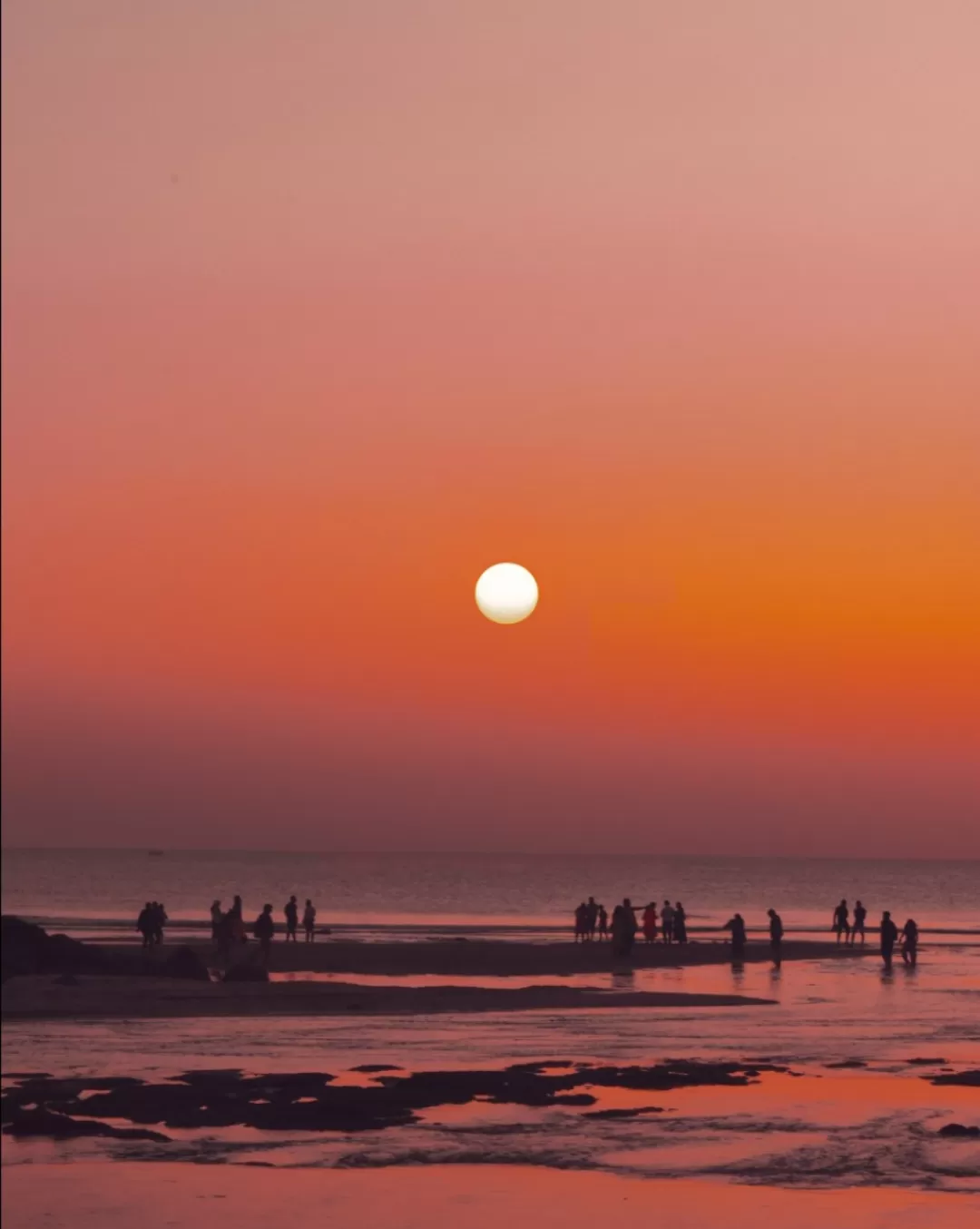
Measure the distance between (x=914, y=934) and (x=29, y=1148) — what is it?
3741 centimetres

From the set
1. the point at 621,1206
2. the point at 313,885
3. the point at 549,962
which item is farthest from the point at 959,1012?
the point at 313,885

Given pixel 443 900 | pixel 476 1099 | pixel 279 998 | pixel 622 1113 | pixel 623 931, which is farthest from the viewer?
pixel 443 900

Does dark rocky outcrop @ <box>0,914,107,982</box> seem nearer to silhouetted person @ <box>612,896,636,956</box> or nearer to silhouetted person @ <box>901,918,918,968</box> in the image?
silhouetted person @ <box>612,896,636,956</box>

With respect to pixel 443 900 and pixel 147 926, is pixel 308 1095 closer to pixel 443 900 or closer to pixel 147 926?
pixel 147 926

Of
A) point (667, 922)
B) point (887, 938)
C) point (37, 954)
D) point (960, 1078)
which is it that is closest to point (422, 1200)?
point (960, 1078)

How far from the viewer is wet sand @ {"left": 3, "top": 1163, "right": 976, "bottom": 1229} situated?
17.3m

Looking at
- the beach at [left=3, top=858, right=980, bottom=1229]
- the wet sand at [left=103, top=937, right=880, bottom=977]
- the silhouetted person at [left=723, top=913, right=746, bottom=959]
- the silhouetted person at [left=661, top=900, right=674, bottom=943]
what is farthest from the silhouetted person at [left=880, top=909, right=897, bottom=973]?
the beach at [left=3, top=858, right=980, bottom=1229]

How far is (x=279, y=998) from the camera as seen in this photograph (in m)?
37.1

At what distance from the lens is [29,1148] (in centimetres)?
2022

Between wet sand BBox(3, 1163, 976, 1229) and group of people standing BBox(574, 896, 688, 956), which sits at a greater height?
group of people standing BBox(574, 896, 688, 956)

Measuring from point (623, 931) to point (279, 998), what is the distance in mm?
16260

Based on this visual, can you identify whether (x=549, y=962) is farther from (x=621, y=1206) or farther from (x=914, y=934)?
(x=621, y=1206)

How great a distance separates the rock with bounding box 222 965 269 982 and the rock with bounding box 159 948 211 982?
0.76 metres

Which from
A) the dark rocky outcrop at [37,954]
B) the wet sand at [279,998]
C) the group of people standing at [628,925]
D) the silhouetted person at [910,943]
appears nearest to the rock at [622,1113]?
the wet sand at [279,998]
